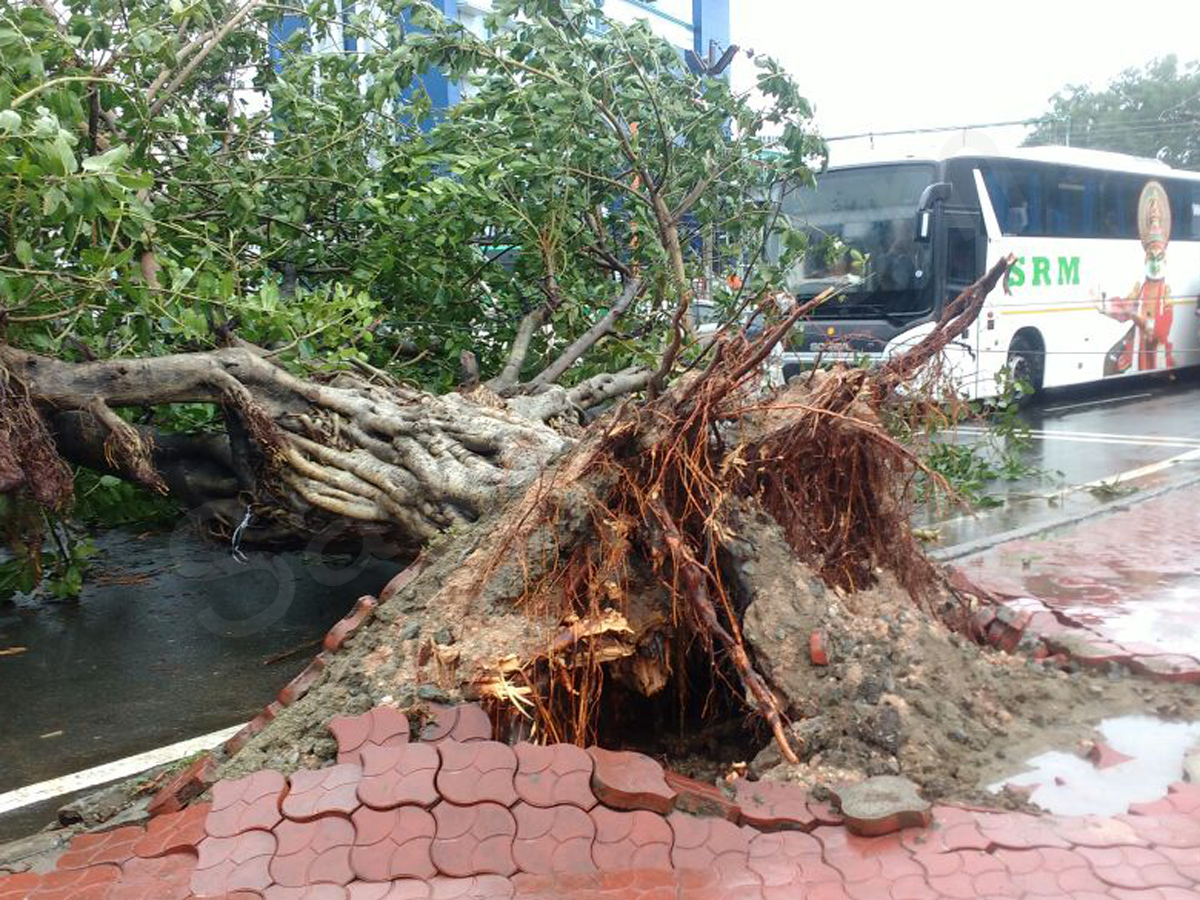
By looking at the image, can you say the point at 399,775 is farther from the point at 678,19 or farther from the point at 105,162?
the point at 678,19

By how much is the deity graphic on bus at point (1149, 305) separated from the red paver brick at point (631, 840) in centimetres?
1600

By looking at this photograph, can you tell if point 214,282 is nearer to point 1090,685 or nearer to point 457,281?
point 457,281

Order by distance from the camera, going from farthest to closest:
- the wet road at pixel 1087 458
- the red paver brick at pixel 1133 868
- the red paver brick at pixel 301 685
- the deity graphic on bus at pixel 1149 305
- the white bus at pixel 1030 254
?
the deity graphic on bus at pixel 1149 305
the white bus at pixel 1030 254
the wet road at pixel 1087 458
the red paver brick at pixel 301 685
the red paver brick at pixel 1133 868

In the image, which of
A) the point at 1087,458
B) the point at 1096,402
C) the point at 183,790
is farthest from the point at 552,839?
the point at 1096,402

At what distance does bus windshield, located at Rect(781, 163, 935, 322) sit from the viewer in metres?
13.6

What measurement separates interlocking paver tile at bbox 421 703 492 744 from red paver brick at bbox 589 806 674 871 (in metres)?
0.42

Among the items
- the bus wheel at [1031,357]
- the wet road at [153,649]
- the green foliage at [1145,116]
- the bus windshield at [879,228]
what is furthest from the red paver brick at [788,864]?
the green foliage at [1145,116]

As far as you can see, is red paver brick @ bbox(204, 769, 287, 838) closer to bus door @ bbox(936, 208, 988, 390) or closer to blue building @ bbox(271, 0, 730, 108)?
bus door @ bbox(936, 208, 988, 390)

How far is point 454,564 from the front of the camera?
379cm

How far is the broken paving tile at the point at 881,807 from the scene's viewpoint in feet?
8.93

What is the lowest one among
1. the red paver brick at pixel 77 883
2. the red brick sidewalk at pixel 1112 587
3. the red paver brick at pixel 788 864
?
the red brick sidewalk at pixel 1112 587

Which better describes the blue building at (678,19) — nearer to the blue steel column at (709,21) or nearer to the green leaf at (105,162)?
the blue steel column at (709,21)

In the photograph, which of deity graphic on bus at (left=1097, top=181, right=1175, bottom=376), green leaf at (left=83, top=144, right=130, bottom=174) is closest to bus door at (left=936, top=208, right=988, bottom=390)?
deity graphic on bus at (left=1097, top=181, right=1175, bottom=376)

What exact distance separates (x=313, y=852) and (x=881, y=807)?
1326 millimetres
